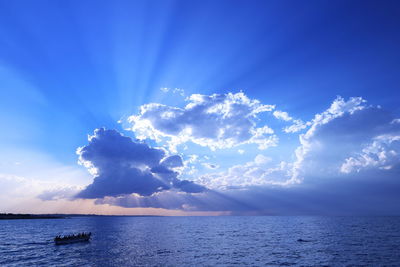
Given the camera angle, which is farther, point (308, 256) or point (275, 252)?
point (275, 252)

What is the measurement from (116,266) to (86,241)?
163 ft

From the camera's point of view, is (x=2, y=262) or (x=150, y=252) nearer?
(x=2, y=262)

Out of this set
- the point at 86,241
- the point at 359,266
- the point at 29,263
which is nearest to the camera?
the point at 359,266

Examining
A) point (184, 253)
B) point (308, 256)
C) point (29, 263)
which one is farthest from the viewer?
point (184, 253)

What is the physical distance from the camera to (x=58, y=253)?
68.2 metres

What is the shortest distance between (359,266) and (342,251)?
19488mm

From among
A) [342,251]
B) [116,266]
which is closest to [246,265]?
[116,266]

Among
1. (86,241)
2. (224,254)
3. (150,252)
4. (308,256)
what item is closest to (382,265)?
(308,256)

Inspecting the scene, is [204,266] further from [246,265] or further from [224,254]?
[224,254]

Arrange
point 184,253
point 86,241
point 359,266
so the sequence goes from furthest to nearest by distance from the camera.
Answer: point 86,241
point 184,253
point 359,266

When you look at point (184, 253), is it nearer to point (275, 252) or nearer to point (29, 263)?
point (275, 252)

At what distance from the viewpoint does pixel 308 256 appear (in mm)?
61875

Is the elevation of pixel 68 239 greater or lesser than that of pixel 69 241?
greater

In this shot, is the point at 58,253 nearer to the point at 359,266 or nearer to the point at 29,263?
the point at 29,263
